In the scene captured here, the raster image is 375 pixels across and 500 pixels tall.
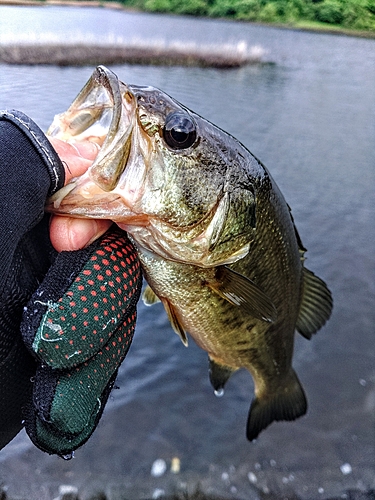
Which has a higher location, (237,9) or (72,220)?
(237,9)

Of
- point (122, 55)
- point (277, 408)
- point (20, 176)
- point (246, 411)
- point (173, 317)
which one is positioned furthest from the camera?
point (122, 55)

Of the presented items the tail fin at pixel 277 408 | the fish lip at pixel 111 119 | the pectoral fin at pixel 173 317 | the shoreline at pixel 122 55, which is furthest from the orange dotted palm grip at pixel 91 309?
the shoreline at pixel 122 55

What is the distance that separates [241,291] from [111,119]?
94 cm

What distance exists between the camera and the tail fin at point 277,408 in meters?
3.01

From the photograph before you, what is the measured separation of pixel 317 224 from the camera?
7469mm

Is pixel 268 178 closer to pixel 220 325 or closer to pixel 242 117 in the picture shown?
pixel 220 325

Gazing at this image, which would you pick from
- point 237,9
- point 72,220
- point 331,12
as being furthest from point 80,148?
point 237,9

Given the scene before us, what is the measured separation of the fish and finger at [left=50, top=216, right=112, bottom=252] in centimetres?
6

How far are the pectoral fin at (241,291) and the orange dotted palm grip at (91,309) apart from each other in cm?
44

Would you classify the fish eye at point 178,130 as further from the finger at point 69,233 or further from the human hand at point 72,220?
the finger at point 69,233

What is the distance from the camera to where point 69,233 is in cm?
150

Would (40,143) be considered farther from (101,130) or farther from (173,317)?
(173,317)

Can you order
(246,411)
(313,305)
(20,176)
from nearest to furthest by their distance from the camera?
(20,176) < (313,305) < (246,411)

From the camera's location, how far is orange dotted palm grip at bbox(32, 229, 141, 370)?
135 centimetres
